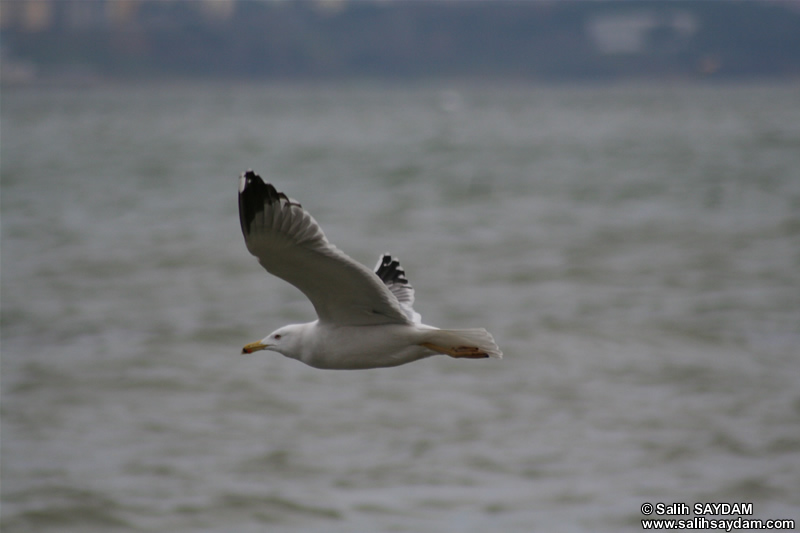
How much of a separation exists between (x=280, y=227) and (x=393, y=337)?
79cm

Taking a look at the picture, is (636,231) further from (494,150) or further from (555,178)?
(494,150)

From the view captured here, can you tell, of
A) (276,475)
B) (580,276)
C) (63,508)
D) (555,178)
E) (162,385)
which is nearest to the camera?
(63,508)

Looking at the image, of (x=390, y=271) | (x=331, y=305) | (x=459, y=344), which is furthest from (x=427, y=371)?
(x=459, y=344)

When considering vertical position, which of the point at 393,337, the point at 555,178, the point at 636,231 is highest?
the point at 555,178

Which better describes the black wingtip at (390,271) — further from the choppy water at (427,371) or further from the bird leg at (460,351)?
the choppy water at (427,371)

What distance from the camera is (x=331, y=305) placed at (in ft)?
17.7

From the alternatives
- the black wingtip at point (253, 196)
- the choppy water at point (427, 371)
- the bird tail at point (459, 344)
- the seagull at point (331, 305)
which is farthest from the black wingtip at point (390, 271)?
the choppy water at point (427, 371)

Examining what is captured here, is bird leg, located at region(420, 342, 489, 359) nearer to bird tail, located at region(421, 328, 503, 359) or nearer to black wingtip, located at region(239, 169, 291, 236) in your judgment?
bird tail, located at region(421, 328, 503, 359)

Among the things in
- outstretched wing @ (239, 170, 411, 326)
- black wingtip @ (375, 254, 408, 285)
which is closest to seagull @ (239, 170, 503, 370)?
outstretched wing @ (239, 170, 411, 326)

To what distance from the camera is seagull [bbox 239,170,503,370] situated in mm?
4969

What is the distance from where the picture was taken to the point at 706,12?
91.0 ft

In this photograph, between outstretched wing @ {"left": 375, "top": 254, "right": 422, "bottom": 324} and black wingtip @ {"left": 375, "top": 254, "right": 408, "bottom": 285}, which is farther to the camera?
black wingtip @ {"left": 375, "top": 254, "right": 408, "bottom": 285}

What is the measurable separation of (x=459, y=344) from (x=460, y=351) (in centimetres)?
4

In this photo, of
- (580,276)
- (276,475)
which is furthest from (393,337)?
(580,276)
